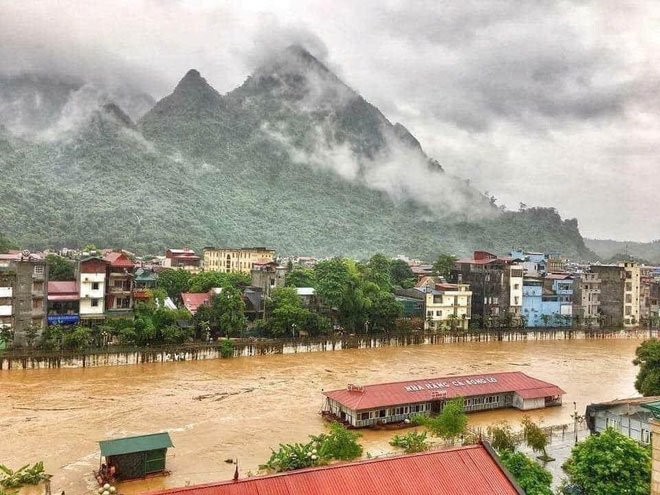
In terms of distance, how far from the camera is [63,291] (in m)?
51.7

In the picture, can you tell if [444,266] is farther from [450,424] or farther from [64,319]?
[450,424]

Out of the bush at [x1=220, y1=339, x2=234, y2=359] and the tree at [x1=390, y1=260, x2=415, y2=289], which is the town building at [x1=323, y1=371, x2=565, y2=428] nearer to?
the bush at [x1=220, y1=339, x2=234, y2=359]

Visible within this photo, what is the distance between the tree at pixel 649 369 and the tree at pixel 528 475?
56.2 feet

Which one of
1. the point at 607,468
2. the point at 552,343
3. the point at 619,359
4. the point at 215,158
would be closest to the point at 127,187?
the point at 215,158

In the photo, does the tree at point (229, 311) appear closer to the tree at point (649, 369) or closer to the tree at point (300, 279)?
the tree at point (300, 279)

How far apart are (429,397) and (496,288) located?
42.3 meters

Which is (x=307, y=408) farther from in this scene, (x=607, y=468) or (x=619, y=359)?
(x=619, y=359)

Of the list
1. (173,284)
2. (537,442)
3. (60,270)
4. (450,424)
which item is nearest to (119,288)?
(60,270)

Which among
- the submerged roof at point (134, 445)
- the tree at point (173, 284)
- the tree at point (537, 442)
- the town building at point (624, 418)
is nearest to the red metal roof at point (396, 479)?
the tree at point (537, 442)

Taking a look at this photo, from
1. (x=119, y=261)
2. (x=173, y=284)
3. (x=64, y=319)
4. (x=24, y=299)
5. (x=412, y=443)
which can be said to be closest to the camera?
(x=412, y=443)

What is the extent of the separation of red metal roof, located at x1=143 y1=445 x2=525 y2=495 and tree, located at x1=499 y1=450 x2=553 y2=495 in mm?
4680

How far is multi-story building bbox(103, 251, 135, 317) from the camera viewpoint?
176 feet

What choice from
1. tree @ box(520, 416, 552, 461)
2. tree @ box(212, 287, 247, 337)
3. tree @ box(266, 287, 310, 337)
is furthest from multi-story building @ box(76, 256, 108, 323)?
tree @ box(520, 416, 552, 461)

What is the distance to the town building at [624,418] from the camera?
2580 centimetres
